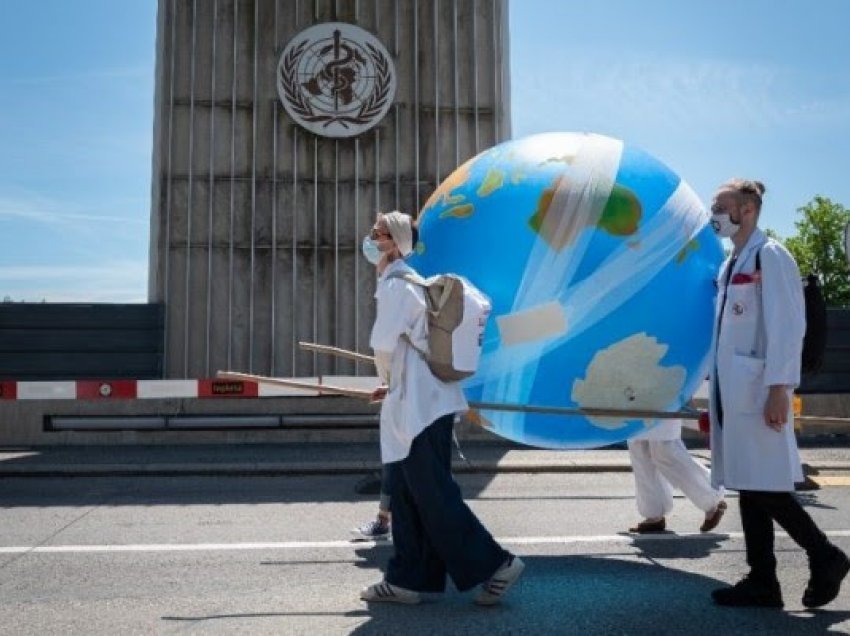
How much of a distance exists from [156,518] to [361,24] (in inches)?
441

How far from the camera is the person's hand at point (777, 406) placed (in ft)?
13.4

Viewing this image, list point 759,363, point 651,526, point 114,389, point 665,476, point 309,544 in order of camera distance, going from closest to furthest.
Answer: point 759,363 → point 309,544 → point 665,476 → point 651,526 → point 114,389

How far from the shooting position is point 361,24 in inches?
623

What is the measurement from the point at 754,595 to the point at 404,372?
6.45 feet

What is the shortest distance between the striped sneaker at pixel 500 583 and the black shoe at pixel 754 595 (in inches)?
39.6

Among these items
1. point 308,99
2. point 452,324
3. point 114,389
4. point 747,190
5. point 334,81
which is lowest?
point 114,389

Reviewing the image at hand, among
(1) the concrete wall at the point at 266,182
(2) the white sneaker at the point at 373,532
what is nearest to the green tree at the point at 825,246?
(1) the concrete wall at the point at 266,182

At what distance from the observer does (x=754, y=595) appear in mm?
4242

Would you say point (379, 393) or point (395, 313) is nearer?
point (395, 313)

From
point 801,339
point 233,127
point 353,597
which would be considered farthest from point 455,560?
point 233,127

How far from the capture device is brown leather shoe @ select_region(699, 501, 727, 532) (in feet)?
19.9

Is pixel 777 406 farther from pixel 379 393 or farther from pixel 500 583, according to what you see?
pixel 379 393

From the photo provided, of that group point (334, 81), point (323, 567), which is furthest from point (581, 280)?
point (334, 81)

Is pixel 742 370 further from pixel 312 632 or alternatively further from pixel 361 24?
pixel 361 24
